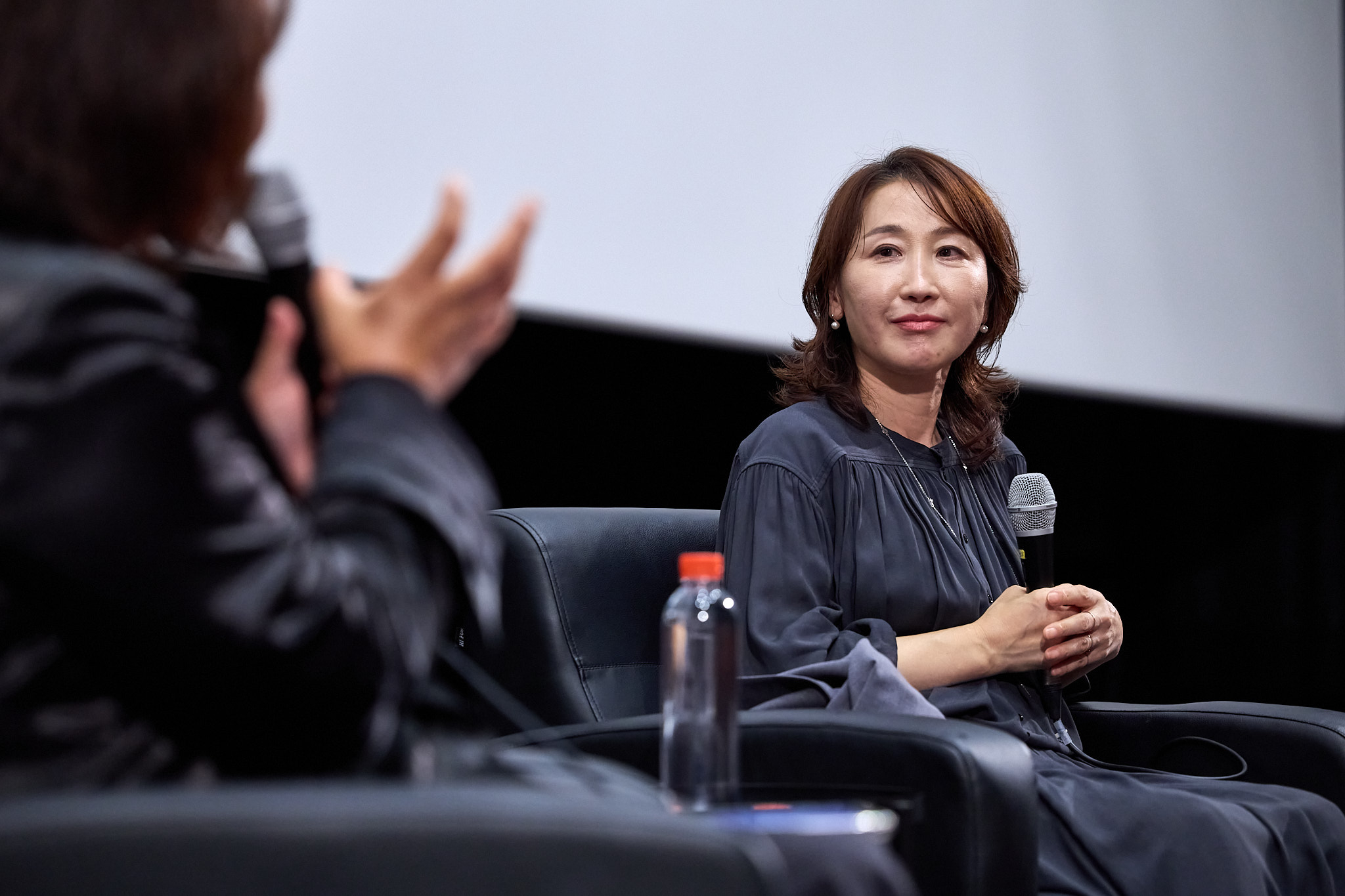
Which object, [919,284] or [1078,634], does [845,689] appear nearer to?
[1078,634]

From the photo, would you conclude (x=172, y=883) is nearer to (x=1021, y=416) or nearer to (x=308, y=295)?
(x=308, y=295)

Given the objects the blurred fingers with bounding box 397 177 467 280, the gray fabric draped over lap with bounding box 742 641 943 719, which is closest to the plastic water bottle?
the gray fabric draped over lap with bounding box 742 641 943 719

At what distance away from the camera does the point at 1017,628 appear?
166 cm

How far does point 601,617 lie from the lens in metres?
1.74

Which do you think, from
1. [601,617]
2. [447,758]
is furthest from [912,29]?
[447,758]

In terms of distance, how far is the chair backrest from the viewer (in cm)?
168

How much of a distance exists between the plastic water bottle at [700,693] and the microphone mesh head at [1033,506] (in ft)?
1.82

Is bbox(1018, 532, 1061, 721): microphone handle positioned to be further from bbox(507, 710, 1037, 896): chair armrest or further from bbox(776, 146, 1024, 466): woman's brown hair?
bbox(507, 710, 1037, 896): chair armrest

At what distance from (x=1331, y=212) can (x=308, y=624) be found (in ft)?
13.3

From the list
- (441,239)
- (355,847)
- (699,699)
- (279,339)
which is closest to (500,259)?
(441,239)

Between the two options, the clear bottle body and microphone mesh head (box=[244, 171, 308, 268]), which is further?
the clear bottle body

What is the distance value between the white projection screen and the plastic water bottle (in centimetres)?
66

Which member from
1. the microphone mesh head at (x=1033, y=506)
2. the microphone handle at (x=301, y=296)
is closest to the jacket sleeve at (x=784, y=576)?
the microphone mesh head at (x=1033, y=506)

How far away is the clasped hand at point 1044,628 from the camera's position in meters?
1.66
